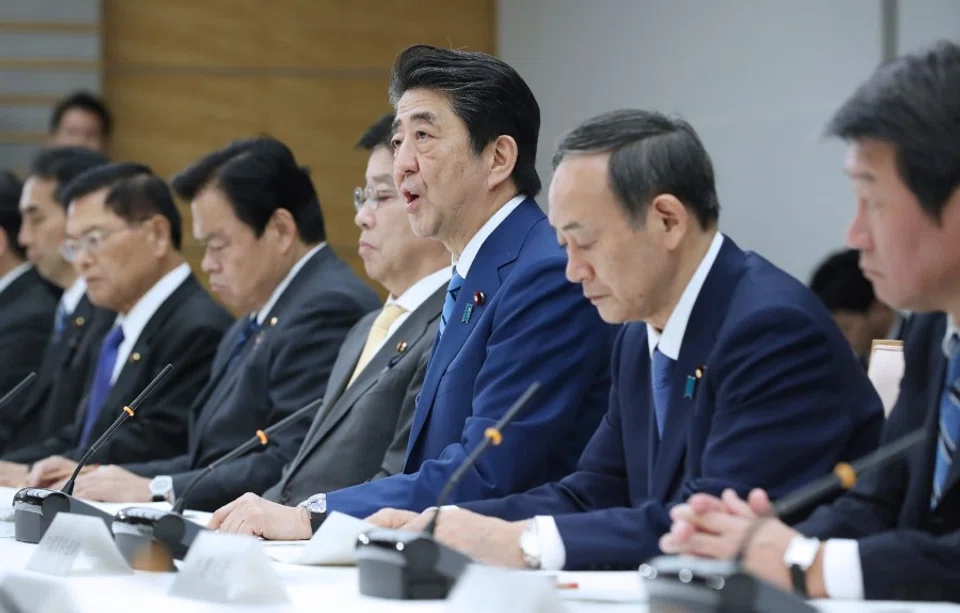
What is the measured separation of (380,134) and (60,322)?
2.49m

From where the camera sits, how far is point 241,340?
14.1ft

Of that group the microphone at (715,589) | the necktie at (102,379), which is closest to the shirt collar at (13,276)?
the necktie at (102,379)

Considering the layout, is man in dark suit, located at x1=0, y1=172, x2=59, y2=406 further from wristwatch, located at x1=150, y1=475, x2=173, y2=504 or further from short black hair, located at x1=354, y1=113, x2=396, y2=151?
short black hair, located at x1=354, y1=113, x2=396, y2=151

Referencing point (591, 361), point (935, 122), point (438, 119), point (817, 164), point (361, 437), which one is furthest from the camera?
point (817, 164)

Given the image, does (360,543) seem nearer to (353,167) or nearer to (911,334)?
(911,334)

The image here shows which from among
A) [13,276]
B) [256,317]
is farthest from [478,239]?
[13,276]

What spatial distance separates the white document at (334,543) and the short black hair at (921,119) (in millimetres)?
946

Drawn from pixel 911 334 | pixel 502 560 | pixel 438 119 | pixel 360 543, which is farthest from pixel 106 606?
pixel 438 119

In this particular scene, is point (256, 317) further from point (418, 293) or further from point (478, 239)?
point (478, 239)

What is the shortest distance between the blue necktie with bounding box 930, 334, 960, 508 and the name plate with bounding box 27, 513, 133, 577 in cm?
119

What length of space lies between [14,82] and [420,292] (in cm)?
493

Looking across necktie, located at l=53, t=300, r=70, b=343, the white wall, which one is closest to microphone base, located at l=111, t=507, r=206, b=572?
the white wall

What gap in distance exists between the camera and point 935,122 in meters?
1.93

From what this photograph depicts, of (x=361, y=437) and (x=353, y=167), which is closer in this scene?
(x=361, y=437)
